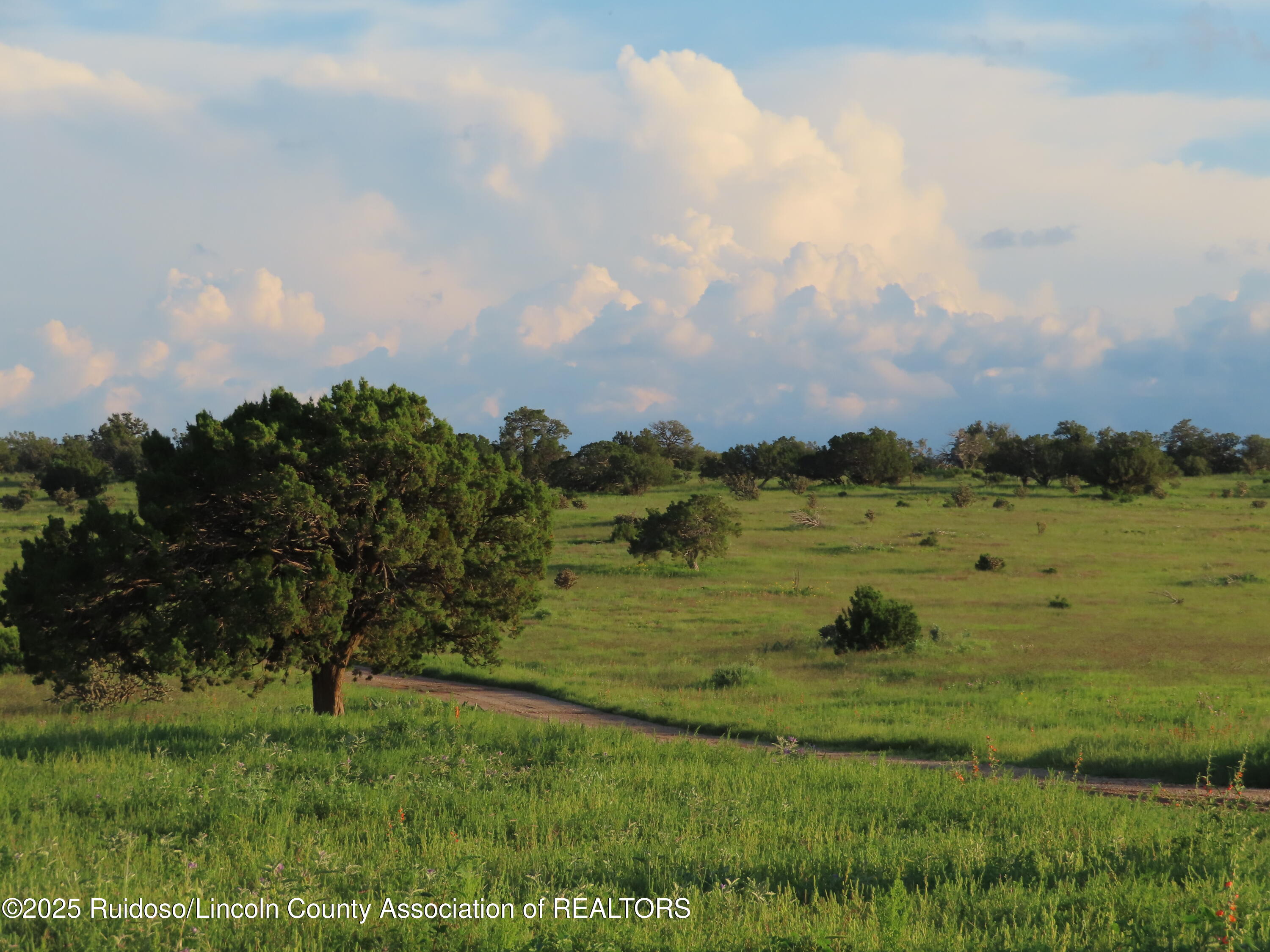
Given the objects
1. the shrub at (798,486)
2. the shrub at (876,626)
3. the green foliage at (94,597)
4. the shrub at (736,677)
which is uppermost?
the shrub at (798,486)

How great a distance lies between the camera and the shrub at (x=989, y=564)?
49.8m

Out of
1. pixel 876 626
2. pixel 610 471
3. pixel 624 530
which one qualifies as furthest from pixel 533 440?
pixel 876 626

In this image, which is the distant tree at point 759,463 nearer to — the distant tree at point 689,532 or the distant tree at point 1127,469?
the distant tree at point 1127,469

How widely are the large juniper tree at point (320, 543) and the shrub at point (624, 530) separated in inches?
1510

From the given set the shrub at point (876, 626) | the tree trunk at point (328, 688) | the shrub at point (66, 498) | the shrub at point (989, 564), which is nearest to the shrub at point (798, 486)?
the shrub at point (989, 564)

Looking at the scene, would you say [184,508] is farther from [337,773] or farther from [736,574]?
[736,574]

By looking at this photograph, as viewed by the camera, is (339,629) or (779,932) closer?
(779,932)

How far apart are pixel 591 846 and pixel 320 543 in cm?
1133

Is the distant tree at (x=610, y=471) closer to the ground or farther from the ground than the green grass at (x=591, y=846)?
farther from the ground

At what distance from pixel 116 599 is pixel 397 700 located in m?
6.34

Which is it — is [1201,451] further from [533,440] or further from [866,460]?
[533,440]

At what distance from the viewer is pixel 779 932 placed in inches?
245

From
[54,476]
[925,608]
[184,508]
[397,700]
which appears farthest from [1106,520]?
[54,476]

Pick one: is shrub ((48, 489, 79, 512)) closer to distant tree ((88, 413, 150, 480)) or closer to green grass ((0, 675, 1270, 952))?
distant tree ((88, 413, 150, 480))
